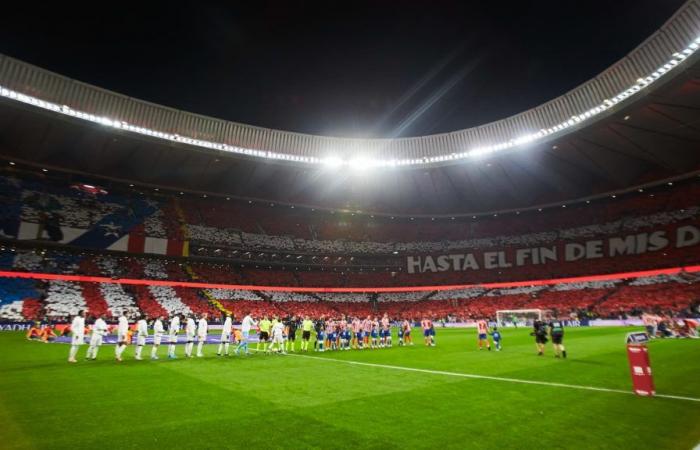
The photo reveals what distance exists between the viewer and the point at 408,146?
4734cm

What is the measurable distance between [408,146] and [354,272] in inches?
821

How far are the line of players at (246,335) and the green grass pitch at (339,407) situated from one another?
172 cm

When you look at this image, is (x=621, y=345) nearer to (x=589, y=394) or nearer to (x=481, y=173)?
(x=589, y=394)

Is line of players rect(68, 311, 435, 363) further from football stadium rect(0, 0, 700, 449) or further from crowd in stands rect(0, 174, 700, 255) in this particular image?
crowd in stands rect(0, 174, 700, 255)

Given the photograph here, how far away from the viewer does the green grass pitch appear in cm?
636

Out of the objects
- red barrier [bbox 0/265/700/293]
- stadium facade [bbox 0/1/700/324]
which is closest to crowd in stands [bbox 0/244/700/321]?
stadium facade [bbox 0/1/700/324]

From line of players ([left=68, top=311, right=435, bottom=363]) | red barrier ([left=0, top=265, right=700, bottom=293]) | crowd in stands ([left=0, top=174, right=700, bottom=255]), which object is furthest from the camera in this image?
crowd in stands ([left=0, top=174, right=700, bottom=255])

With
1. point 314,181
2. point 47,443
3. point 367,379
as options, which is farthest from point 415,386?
point 314,181

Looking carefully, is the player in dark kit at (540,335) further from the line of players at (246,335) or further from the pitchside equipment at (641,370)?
the pitchside equipment at (641,370)

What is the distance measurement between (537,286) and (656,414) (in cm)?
4553

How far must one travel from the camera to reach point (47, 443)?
6074 mm

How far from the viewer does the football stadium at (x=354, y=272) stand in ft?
26.3

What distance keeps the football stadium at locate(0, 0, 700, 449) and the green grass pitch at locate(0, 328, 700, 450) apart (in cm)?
8

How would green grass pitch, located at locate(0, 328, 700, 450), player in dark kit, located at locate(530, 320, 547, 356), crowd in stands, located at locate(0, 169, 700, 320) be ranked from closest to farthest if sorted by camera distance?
1. green grass pitch, located at locate(0, 328, 700, 450)
2. player in dark kit, located at locate(530, 320, 547, 356)
3. crowd in stands, located at locate(0, 169, 700, 320)
